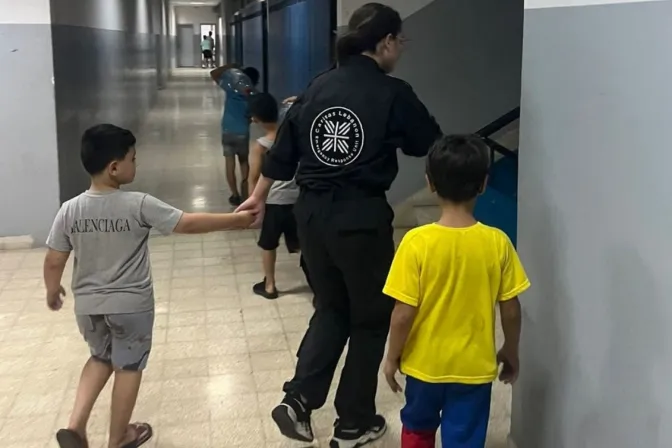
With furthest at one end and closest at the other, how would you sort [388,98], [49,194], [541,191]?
[49,194] < [388,98] < [541,191]

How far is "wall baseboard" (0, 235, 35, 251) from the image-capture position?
5.41 metres

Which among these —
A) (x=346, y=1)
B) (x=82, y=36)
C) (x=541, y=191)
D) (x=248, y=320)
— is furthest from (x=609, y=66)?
(x=82, y=36)

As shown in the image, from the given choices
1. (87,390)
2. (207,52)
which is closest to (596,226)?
(87,390)

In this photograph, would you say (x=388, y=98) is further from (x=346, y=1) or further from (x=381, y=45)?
(x=346, y=1)

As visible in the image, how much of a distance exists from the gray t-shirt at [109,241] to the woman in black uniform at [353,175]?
0.41m

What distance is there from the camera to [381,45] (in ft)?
8.39

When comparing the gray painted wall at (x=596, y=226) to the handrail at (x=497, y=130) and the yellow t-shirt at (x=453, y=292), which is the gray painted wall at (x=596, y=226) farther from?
the handrail at (x=497, y=130)

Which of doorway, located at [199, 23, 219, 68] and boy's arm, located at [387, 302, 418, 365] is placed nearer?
boy's arm, located at [387, 302, 418, 365]

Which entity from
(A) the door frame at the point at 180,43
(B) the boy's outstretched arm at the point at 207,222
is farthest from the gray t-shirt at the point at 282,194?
(A) the door frame at the point at 180,43

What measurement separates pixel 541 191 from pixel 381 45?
71cm

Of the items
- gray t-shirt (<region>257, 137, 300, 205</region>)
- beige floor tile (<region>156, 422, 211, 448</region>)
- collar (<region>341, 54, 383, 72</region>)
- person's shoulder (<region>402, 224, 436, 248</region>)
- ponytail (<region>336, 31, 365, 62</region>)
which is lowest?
beige floor tile (<region>156, 422, 211, 448</region>)

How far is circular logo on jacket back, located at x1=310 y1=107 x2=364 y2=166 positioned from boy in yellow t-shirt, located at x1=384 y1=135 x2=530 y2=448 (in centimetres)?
49

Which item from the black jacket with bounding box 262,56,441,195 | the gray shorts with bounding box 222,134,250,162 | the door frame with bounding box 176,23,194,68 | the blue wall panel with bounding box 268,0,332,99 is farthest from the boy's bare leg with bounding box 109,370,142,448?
the door frame with bounding box 176,23,194,68

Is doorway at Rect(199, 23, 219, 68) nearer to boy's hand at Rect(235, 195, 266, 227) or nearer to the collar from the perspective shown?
boy's hand at Rect(235, 195, 266, 227)
